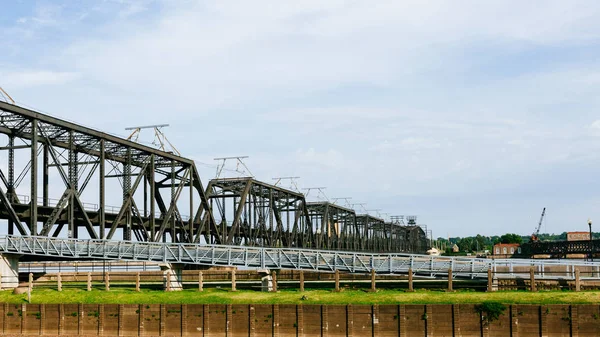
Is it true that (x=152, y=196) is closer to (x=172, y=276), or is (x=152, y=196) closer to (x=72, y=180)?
(x=72, y=180)

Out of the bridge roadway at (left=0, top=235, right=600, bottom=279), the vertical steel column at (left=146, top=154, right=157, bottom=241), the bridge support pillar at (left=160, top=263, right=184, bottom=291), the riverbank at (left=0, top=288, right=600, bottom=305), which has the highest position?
the vertical steel column at (left=146, top=154, right=157, bottom=241)

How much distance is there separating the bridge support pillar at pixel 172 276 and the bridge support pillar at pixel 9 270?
10.2 metres

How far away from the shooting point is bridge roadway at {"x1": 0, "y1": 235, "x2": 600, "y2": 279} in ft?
162

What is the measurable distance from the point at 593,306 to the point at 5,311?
35205 mm

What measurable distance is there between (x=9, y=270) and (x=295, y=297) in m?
20.9

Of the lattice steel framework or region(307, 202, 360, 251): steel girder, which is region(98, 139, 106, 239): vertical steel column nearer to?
the lattice steel framework

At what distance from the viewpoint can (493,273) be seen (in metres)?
45.6

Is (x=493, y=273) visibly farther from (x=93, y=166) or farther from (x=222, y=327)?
(x=93, y=166)

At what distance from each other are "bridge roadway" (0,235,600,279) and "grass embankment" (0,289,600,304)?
12.6 feet

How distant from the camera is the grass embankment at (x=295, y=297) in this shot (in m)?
41.0

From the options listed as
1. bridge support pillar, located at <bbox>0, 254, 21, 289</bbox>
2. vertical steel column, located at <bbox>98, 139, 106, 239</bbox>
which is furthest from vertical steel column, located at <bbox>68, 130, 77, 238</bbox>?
bridge support pillar, located at <bbox>0, 254, 21, 289</bbox>

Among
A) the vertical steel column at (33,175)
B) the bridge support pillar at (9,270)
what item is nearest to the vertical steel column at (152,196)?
the vertical steel column at (33,175)

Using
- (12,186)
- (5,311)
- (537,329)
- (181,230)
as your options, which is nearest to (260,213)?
(181,230)

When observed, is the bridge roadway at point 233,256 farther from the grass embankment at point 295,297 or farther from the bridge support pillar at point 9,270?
the grass embankment at point 295,297
